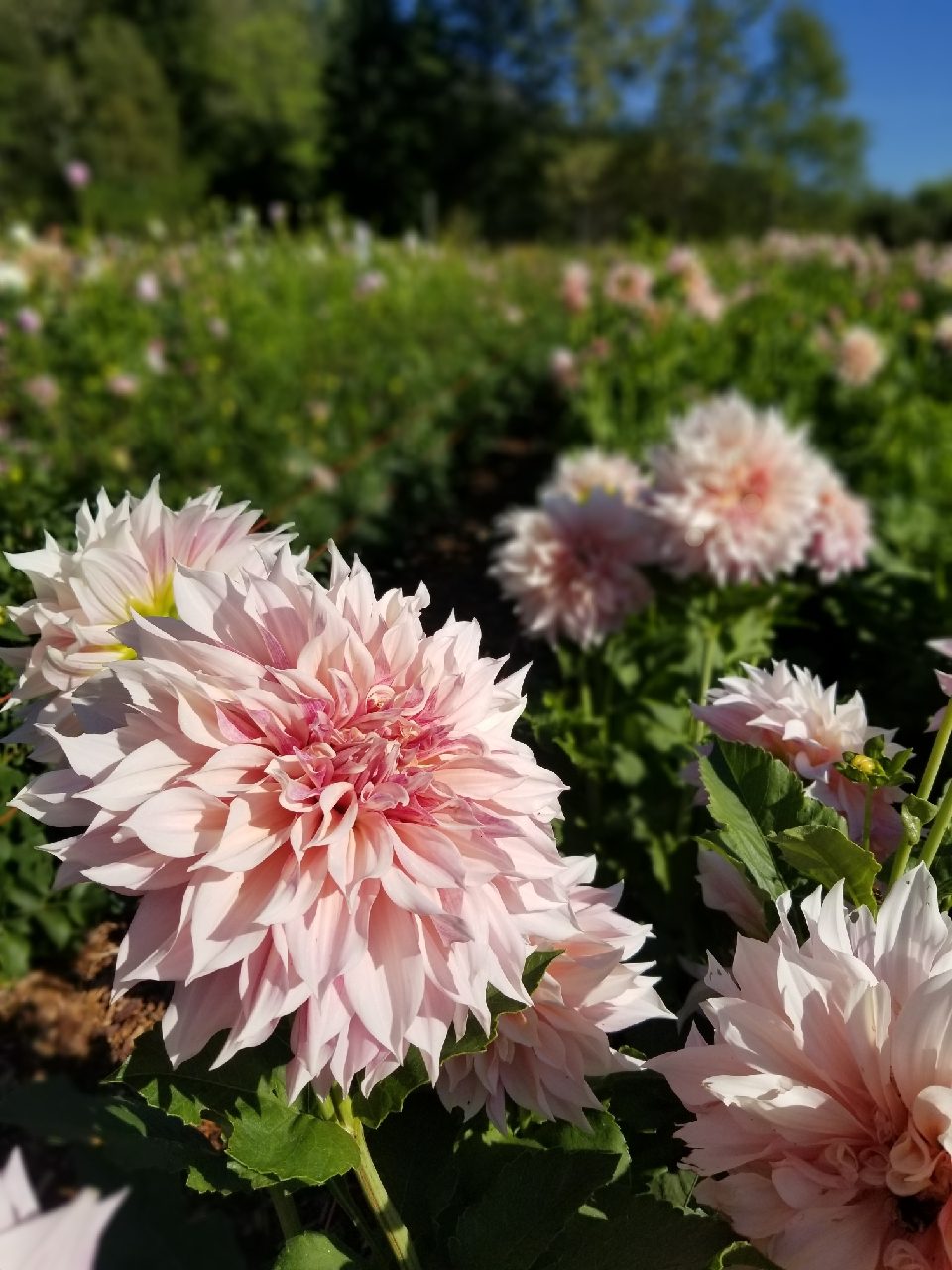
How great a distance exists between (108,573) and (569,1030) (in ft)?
2.20

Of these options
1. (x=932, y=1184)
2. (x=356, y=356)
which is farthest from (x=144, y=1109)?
(x=356, y=356)

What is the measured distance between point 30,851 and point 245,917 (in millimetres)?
1219

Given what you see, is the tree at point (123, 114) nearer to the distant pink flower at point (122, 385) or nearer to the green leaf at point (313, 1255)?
the distant pink flower at point (122, 385)

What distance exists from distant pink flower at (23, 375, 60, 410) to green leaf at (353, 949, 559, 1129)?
15.9ft

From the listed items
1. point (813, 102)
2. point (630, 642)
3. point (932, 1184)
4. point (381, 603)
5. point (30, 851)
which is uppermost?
point (813, 102)

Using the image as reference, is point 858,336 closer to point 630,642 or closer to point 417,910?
point 630,642

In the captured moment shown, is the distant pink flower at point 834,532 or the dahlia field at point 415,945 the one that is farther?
the distant pink flower at point 834,532

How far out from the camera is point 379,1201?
84 centimetres

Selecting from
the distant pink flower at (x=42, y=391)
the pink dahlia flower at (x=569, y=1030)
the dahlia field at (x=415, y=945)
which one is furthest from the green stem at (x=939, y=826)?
the distant pink flower at (x=42, y=391)

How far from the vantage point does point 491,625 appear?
2186mm

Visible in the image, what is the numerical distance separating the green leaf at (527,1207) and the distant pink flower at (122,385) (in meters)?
4.78

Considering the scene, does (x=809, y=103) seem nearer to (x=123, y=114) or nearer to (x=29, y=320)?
(x=123, y=114)

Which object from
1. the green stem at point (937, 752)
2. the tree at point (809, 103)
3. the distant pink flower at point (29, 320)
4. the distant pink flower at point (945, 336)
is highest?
the tree at point (809, 103)

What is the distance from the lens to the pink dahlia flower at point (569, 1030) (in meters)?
0.90
